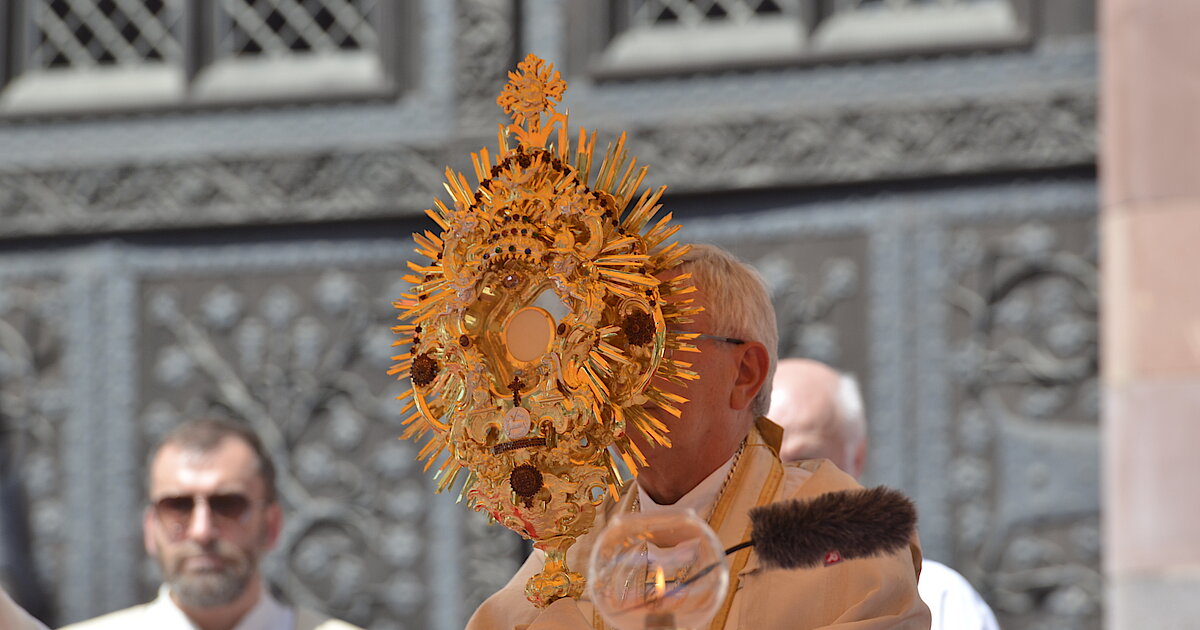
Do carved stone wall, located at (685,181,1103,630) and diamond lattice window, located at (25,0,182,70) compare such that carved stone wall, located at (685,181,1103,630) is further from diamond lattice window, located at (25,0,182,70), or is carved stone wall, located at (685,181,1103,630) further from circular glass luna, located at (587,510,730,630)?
circular glass luna, located at (587,510,730,630)

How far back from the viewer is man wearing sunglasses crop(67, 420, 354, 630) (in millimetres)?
4777

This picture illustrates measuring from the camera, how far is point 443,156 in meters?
6.07

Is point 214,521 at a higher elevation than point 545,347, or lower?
lower

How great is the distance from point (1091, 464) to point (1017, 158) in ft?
3.03

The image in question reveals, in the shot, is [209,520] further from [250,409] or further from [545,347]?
[545,347]

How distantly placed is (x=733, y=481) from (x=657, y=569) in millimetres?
580

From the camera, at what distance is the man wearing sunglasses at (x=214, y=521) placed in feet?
15.7

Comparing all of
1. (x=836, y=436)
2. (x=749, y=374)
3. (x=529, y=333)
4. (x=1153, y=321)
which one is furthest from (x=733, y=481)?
(x=1153, y=321)

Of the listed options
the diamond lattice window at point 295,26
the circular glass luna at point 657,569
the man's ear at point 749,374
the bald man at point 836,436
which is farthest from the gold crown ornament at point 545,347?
the diamond lattice window at point 295,26

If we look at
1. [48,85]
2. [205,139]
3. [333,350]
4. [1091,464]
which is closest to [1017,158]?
[1091,464]

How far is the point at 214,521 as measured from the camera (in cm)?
481


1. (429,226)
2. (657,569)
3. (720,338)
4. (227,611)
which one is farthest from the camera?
(429,226)

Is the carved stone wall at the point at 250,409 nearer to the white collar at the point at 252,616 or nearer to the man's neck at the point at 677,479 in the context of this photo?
the white collar at the point at 252,616

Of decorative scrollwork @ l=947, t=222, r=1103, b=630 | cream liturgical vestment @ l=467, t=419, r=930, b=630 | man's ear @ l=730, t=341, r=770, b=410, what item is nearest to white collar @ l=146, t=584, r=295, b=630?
decorative scrollwork @ l=947, t=222, r=1103, b=630
